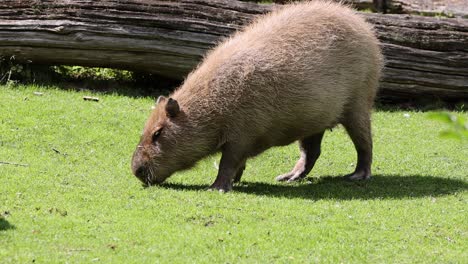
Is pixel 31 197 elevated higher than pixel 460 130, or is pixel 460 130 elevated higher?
pixel 460 130

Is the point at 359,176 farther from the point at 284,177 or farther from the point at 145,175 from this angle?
the point at 145,175

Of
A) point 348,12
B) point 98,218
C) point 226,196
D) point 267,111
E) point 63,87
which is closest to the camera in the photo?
point 98,218

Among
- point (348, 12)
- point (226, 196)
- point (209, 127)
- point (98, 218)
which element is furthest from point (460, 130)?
point (348, 12)

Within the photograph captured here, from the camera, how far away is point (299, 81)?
8438 mm

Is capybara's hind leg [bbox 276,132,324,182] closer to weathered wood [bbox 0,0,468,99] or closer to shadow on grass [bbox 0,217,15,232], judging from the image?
weathered wood [bbox 0,0,468,99]

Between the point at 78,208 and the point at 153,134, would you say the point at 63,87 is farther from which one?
the point at 78,208

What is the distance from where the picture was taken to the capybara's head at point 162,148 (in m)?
8.31

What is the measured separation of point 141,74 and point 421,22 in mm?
4529

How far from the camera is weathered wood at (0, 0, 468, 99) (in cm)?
1177

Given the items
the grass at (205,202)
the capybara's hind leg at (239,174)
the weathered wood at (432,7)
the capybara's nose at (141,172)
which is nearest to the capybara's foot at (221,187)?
the grass at (205,202)

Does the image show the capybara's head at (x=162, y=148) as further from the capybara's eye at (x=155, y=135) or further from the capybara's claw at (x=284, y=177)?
the capybara's claw at (x=284, y=177)

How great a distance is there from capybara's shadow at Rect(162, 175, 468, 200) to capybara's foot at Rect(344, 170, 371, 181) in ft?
0.24

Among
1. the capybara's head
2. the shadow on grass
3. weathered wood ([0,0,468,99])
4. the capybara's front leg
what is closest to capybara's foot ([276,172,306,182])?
the capybara's front leg

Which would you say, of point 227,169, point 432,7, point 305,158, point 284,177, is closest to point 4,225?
point 227,169
